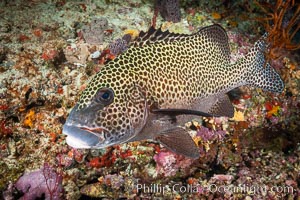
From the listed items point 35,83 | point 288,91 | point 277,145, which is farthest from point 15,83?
point 288,91

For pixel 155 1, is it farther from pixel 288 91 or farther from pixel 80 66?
pixel 288 91

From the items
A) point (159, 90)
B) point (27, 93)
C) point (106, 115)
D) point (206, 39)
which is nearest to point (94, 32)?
point (27, 93)

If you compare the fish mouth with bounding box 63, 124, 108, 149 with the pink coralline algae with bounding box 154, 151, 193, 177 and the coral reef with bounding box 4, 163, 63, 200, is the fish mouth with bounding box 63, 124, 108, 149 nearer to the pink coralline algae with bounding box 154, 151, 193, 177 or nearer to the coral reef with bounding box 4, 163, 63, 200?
the coral reef with bounding box 4, 163, 63, 200

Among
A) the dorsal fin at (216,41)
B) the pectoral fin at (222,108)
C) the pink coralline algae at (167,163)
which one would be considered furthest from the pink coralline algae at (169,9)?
the pink coralline algae at (167,163)

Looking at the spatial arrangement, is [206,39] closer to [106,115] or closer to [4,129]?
[106,115]

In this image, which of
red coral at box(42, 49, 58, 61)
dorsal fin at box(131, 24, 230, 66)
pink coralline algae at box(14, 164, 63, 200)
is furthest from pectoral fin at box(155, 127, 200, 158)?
red coral at box(42, 49, 58, 61)

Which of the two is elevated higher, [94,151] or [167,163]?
[94,151]

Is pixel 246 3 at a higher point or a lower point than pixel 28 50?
higher
